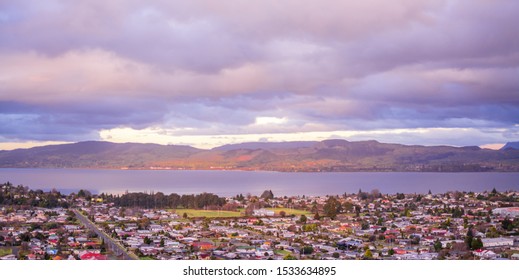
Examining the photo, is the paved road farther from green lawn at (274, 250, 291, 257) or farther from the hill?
the hill

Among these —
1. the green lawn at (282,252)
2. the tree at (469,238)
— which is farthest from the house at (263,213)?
the tree at (469,238)

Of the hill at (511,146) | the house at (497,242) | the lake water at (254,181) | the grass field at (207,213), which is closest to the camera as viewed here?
the house at (497,242)

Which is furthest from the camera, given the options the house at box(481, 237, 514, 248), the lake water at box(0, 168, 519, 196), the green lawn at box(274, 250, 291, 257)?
the lake water at box(0, 168, 519, 196)

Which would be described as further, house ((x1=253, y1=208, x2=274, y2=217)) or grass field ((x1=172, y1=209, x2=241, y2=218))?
house ((x1=253, y1=208, x2=274, y2=217))

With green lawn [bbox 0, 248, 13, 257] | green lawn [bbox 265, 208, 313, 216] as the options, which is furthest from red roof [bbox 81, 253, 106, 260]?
green lawn [bbox 265, 208, 313, 216]

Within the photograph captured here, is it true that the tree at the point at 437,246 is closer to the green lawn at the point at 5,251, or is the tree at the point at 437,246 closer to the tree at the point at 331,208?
the tree at the point at 331,208
